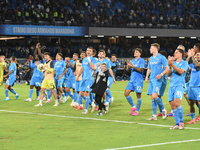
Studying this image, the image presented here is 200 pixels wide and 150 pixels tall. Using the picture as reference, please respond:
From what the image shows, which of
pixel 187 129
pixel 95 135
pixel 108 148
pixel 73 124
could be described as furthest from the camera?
pixel 73 124

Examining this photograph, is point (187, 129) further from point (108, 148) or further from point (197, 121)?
point (108, 148)

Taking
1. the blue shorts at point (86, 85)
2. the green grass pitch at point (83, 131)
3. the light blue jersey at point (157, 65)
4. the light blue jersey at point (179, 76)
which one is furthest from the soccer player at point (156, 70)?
the blue shorts at point (86, 85)

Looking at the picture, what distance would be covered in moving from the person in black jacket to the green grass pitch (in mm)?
474

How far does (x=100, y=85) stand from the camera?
14.1 m

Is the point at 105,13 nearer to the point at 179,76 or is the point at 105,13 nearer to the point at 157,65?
the point at 157,65

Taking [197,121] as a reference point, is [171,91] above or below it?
above

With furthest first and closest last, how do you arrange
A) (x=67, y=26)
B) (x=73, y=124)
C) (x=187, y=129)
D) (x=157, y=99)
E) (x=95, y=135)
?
(x=67, y=26), (x=157, y=99), (x=73, y=124), (x=187, y=129), (x=95, y=135)

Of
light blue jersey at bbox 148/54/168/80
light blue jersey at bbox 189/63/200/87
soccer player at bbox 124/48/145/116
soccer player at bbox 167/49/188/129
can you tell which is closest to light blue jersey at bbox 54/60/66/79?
soccer player at bbox 124/48/145/116

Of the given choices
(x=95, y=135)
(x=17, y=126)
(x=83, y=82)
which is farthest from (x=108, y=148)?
(x=83, y=82)

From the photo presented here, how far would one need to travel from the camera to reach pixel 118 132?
1059 cm

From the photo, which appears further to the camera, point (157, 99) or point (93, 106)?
point (93, 106)

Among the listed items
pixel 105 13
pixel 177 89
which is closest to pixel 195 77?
pixel 177 89

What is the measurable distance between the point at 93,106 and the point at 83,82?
3.00ft

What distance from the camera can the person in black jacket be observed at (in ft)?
45.9
